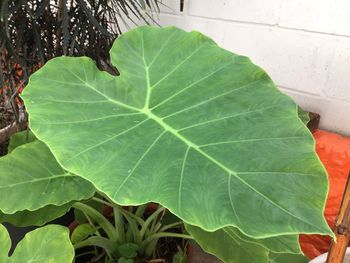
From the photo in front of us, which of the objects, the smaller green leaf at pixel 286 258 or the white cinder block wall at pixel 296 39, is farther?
the white cinder block wall at pixel 296 39

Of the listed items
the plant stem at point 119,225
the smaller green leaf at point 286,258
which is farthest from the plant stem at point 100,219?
the smaller green leaf at point 286,258

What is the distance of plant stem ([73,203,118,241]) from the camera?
0.90 meters

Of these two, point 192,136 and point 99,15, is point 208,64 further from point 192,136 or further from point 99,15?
point 99,15

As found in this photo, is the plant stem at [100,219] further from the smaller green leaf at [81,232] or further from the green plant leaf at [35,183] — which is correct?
the green plant leaf at [35,183]

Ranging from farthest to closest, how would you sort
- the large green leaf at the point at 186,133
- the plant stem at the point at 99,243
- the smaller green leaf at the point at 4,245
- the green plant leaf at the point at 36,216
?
the plant stem at the point at 99,243
the green plant leaf at the point at 36,216
the smaller green leaf at the point at 4,245
the large green leaf at the point at 186,133

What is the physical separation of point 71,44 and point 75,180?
1.31 ft

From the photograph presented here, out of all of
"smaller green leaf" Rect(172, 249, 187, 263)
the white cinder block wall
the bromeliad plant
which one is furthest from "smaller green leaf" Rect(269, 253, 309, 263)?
the white cinder block wall

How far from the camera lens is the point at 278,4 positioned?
4.18 feet

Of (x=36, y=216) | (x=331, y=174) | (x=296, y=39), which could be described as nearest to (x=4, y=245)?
(x=36, y=216)

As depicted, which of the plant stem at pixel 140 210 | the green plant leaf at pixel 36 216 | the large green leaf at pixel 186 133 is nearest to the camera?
the large green leaf at pixel 186 133

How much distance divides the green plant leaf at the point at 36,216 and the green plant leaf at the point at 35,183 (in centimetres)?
6

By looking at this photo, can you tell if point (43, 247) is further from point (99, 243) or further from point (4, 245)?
point (99, 243)

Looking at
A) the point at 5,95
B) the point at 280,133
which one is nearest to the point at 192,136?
the point at 280,133

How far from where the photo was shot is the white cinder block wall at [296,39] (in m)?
1.23
